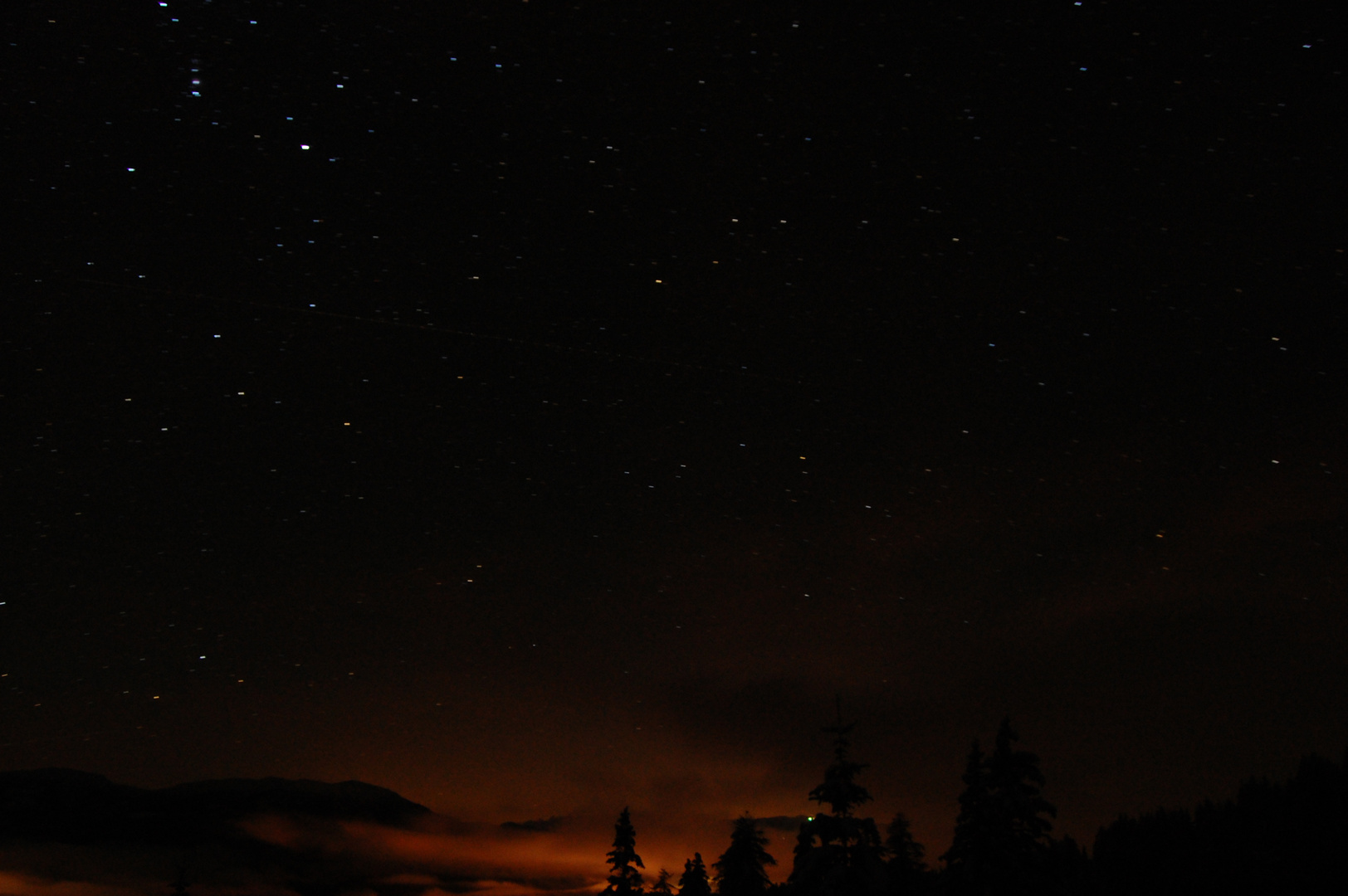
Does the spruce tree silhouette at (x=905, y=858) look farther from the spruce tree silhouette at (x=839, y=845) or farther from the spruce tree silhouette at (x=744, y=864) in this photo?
the spruce tree silhouette at (x=839, y=845)

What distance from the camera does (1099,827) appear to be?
12462 centimetres

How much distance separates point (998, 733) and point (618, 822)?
854 inches

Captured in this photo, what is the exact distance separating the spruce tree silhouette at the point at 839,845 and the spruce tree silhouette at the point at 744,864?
15.8 metres

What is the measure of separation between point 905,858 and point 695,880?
11.3 meters

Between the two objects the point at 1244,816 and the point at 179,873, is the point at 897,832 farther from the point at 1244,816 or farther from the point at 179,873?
the point at 1244,816

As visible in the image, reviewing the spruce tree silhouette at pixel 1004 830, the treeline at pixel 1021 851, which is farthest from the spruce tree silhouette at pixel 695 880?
the spruce tree silhouette at pixel 1004 830

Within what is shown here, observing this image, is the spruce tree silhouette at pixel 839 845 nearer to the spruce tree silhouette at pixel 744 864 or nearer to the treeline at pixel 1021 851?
the treeline at pixel 1021 851

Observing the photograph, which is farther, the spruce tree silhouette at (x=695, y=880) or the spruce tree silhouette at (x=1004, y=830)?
the spruce tree silhouette at (x=695, y=880)

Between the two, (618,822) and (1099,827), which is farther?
(1099,827)

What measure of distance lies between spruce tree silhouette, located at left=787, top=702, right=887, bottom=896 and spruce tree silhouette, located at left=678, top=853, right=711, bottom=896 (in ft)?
92.4

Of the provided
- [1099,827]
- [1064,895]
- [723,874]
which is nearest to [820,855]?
[1064,895]

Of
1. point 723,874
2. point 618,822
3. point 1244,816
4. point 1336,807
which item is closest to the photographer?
point 723,874

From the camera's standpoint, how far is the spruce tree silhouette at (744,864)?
36.7m

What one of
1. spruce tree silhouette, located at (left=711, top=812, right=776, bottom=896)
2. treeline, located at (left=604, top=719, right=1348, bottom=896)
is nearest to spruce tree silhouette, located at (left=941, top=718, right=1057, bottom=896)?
treeline, located at (left=604, top=719, right=1348, bottom=896)
